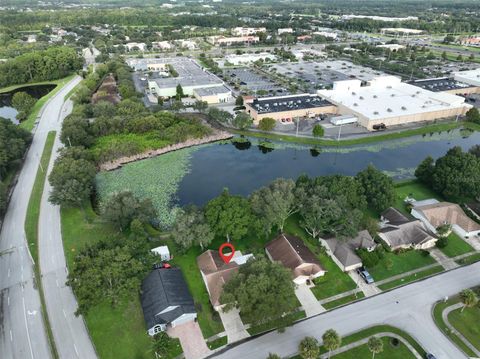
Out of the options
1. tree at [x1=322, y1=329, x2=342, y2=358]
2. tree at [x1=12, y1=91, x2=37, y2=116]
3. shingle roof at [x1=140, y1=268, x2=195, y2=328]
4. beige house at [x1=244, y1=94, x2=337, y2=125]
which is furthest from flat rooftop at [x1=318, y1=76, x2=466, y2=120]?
tree at [x1=12, y1=91, x2=37, y2=116]

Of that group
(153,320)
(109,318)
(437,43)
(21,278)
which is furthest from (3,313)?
(437,43)

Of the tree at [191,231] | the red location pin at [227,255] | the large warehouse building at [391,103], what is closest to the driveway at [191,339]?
the red location pin at [227,255]

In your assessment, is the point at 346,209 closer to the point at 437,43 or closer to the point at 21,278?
the point at 21,278

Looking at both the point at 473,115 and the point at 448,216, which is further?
the point at 473,115

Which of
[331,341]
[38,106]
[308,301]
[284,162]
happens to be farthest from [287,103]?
[38,106]

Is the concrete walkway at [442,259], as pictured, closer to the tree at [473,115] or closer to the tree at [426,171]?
the tree at [426,171]

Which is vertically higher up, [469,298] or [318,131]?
[469,298]

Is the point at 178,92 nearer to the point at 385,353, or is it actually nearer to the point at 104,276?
the point at 104,276

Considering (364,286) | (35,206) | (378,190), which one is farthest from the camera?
(35,206)
